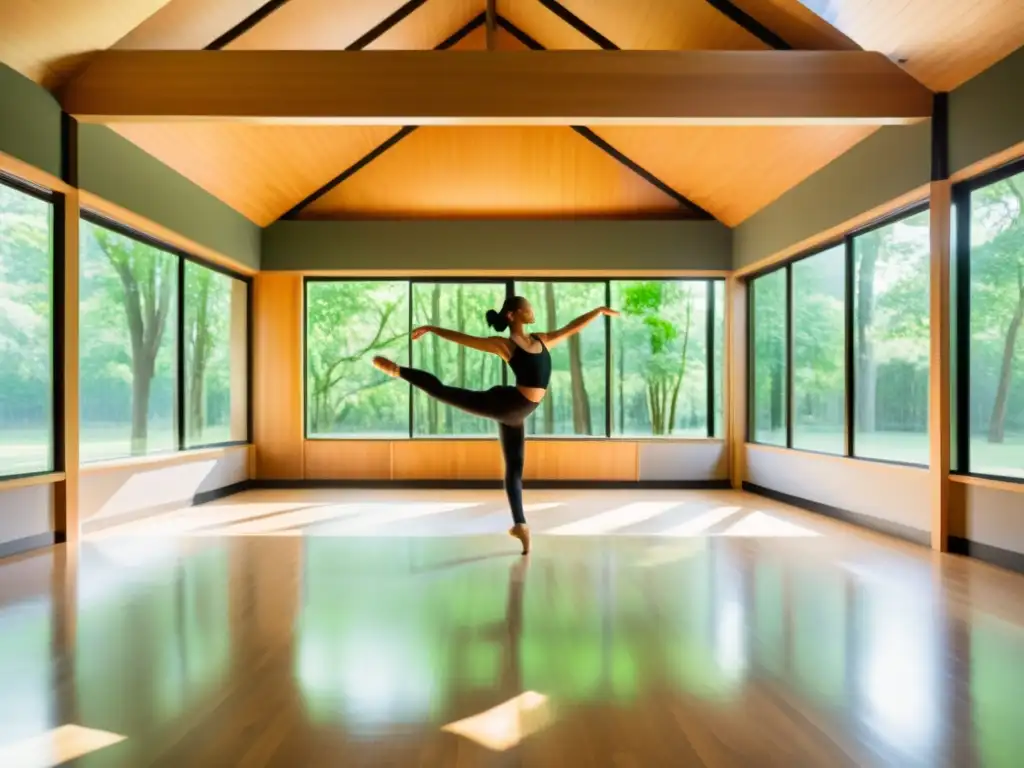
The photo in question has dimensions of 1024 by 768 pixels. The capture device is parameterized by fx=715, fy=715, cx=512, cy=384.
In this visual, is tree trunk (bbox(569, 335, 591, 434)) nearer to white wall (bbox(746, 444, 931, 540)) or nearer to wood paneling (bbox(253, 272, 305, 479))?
white wall (bbox(746, 444, 931, 540))

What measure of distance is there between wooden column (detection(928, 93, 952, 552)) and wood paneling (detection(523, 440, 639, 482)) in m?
3.58

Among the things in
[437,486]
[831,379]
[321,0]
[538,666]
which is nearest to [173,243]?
[321,0]

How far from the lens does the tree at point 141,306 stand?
5653 mm

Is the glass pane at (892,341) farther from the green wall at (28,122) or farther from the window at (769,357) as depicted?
the green wall at (28,122)

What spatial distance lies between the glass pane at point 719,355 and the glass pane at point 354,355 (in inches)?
135

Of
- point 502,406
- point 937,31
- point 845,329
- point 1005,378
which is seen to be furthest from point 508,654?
point 845,329

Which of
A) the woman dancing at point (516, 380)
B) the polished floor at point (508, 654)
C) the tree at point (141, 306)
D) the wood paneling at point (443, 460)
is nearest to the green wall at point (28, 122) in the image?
the tree at point (141, 306)

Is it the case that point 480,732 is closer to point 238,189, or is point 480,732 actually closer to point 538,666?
point 538,666

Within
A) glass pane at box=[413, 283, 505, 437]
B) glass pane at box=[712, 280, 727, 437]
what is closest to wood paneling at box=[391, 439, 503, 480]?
glass pane at box=[413, 283, 505, 437]

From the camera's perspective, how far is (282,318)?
26.0 feet

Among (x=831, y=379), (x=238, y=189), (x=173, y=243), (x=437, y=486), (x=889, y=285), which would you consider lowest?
(x=437, y=486)

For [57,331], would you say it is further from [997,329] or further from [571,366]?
[997,329]

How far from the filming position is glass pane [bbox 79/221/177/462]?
5.20m

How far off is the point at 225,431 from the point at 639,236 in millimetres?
4861
